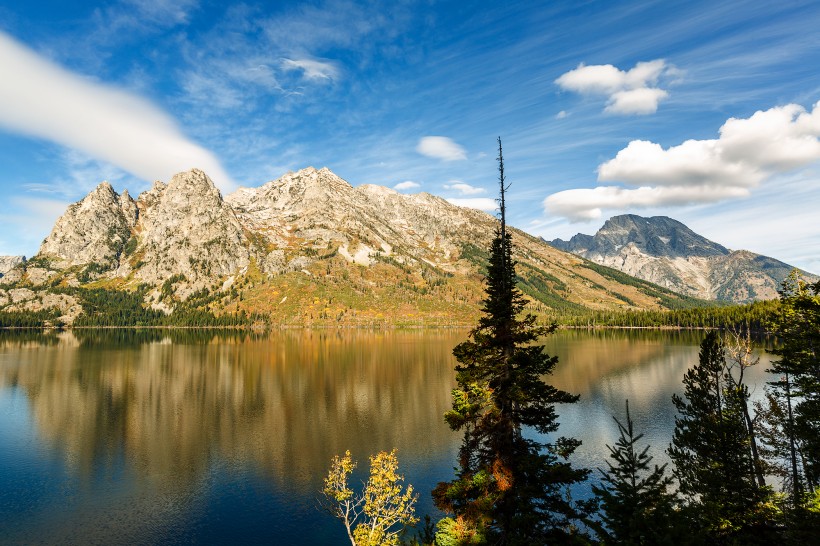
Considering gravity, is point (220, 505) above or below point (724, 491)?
below

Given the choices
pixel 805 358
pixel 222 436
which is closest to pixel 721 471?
pixel 805 358

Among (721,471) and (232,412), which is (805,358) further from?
(232,412)

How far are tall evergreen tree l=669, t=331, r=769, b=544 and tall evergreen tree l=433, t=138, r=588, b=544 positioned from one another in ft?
24.7

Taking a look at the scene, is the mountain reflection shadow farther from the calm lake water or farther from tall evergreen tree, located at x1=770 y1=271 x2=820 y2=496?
tall evergreen tree, located at x1=770 y1=271 x2=820 y2=496

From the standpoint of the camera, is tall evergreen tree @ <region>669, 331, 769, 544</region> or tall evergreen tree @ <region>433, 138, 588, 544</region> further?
tall evergreen tree @ <region>669, 331, 769, 544</region>

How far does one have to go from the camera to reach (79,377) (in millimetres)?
123562

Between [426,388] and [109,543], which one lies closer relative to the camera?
[109,543]

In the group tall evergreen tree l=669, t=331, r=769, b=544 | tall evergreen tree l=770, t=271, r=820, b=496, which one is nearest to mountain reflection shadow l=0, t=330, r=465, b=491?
tall evergreen tree l=669, t=331, r=769, b=544

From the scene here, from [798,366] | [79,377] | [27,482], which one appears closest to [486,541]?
[798,366]

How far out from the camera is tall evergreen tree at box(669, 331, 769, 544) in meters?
27.3

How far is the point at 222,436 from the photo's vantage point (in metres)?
74.2

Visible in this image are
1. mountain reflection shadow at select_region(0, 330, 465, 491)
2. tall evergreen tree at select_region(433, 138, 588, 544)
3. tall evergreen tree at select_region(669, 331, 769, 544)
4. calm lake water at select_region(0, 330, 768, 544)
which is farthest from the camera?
mountain reflection shadow at select_region(0, 330, 465, 491)

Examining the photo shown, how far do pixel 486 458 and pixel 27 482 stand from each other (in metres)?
62.8

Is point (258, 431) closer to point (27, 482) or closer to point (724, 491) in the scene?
point (27, 482)
